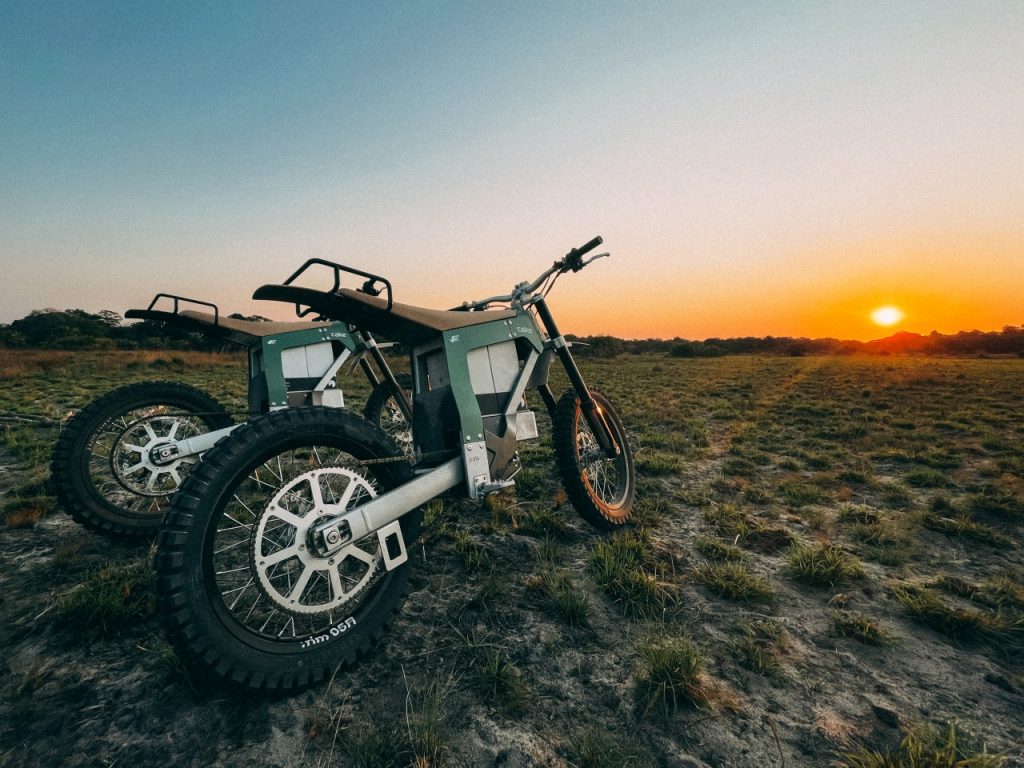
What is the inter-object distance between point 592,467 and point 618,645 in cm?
176

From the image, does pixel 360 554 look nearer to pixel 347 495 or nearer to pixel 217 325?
pixel 347 495

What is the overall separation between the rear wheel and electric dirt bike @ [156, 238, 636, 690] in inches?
24.9

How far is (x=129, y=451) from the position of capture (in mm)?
3260

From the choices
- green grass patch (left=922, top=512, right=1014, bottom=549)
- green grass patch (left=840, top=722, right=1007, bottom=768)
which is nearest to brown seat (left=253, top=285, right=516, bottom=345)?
green grass patch (left=840, top=722, right=1007, bottom=768)

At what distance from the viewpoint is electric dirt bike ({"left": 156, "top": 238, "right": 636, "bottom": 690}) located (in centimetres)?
162

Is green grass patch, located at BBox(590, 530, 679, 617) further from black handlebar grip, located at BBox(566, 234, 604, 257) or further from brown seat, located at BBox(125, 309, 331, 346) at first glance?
brown seat, located at BBox(125, 309, 331, 346)

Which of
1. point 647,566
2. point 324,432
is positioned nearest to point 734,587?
point 647,566

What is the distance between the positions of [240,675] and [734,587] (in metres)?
2.54

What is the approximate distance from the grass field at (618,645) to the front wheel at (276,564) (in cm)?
19

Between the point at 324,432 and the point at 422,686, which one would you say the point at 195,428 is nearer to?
the point at 324,432

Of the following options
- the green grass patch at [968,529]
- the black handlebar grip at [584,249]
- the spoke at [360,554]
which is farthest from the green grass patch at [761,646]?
the black handlebar grip at [584,249]

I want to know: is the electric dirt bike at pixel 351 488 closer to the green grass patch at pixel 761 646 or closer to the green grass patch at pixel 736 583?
the green grass patch at pixel 736 583

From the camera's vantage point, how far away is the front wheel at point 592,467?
3.24 meters

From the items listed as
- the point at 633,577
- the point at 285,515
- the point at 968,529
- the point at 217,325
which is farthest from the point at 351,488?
the point at 968,529
